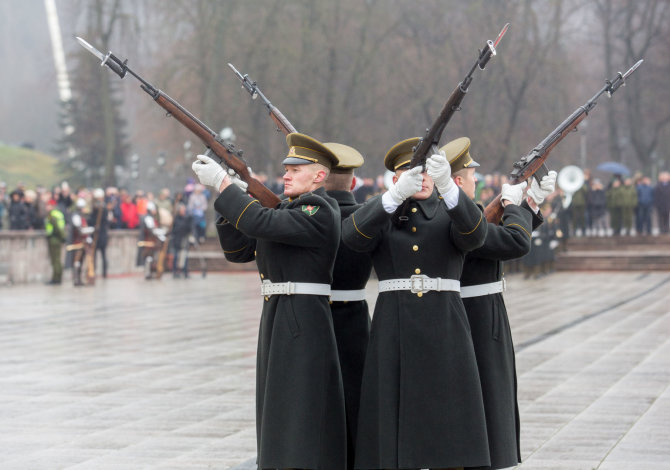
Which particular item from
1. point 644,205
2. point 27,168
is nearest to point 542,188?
point 644,205

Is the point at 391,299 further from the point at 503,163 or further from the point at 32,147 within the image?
the point at 32,147

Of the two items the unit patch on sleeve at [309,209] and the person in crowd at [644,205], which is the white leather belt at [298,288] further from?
the person in crowd at [644,205]

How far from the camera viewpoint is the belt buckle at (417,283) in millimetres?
5711

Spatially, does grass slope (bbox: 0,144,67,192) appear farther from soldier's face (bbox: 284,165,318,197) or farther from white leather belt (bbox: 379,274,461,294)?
white leather belt (bbox: 379,274,461,294)

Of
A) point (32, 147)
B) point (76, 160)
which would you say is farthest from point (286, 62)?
point (32, 147)

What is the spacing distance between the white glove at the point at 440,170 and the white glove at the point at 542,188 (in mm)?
923

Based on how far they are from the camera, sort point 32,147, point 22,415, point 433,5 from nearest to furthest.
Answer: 1. point 22,415
2. point 433,5
3. point 32,147

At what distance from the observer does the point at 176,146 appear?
186ft

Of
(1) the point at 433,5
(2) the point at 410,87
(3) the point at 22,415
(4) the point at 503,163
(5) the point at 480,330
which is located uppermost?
(1) the point at 433,5

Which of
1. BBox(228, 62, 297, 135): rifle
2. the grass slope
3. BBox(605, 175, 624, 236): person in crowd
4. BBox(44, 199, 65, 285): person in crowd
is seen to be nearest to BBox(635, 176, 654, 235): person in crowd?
BBox(605, 175, 624, 236): person in crowd

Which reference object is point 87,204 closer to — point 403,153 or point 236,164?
point 236,164

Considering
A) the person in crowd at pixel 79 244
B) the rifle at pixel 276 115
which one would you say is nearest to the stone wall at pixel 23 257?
the person in crowd at pixel 79 244

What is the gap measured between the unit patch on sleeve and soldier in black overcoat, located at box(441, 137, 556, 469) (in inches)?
28.3

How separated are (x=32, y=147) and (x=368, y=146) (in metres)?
31.9
